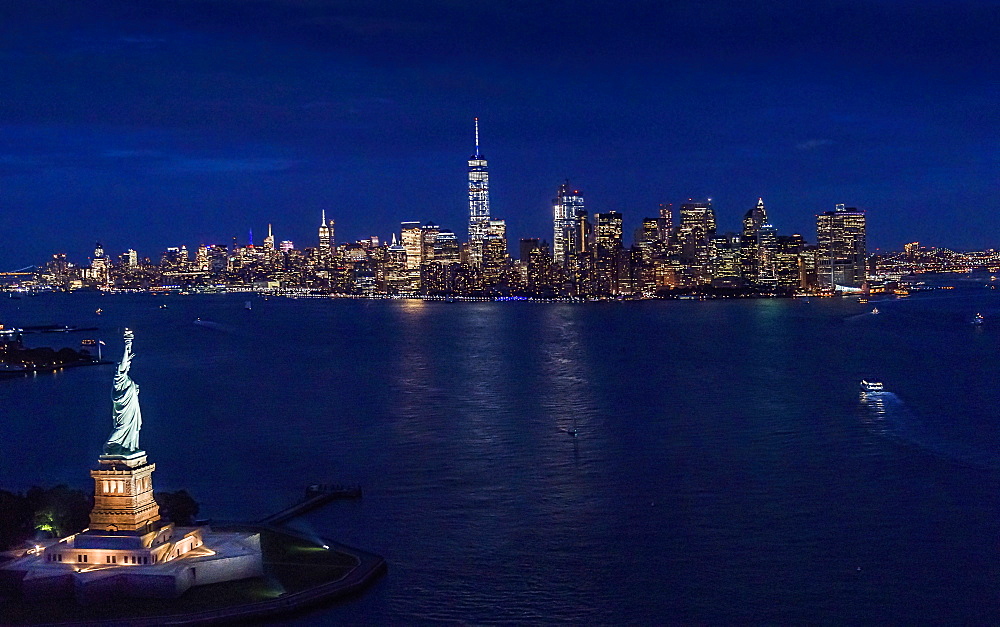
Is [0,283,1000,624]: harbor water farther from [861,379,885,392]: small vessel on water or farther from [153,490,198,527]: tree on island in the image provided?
[153,490,198,527]: tree on island

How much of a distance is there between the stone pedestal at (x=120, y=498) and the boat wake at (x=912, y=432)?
19538 millimetres

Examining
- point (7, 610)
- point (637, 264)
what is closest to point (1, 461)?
point (7, 610)

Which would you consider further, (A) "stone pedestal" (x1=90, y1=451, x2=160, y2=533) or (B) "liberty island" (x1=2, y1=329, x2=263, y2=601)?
(A) "stone pedestal" (x1=90, y1=451, x2=160, y2=533)

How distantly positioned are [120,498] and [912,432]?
23287 mm

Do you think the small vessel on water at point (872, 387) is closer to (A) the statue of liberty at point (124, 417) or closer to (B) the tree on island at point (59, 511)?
(B) the tree on island at point (59, 511)

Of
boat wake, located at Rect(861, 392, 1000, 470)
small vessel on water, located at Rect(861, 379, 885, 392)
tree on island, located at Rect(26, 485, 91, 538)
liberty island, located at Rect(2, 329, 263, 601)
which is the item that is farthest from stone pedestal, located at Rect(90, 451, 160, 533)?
small vessel on water, located at Rect(861, 379, 885, 392)

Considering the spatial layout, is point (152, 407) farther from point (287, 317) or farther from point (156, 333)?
point (287, 317)

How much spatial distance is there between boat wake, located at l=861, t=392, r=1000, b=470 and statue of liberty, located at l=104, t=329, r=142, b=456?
64.4 ft

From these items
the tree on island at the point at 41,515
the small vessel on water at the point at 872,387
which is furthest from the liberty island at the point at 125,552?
the small vessel on water at the point at 872,387

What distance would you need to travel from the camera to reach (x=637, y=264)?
522 feet

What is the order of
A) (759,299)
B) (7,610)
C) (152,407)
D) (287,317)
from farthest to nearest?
(759,299) < (287,317) < (152,407) < (7,610)

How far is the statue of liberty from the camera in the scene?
1655cm

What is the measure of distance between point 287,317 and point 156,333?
75.5 ft

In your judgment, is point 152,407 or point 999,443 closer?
point 999,443
